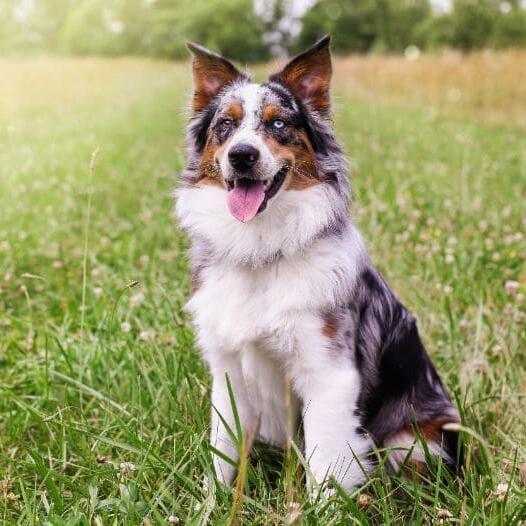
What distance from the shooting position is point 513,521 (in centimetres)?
200

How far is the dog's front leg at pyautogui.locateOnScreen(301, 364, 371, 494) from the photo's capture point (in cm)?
244

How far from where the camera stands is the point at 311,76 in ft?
9.28

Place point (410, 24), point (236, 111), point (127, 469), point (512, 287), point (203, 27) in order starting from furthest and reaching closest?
1. point (410, 24)
2. point (203, 27)
3. point (512, 287)
4. point (236, 111)
5. point (127, 469)

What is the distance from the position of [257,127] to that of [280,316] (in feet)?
2.78

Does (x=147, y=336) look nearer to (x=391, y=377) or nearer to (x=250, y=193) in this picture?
(x=250, y=193)

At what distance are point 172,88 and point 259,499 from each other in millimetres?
15576

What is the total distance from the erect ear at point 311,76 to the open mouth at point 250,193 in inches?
16.4

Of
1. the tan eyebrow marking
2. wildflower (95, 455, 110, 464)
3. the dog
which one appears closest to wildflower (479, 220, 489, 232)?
the dog

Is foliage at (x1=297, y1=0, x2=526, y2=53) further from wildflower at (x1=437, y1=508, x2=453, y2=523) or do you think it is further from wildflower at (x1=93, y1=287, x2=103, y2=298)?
wildflower at (x1=437, y1=508, x2=453, y2=523)

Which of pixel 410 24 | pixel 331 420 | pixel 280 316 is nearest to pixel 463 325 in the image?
pixel 331 420

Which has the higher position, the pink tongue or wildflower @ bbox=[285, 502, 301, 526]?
the pink tongue

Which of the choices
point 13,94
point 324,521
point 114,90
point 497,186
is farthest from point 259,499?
point 114,90

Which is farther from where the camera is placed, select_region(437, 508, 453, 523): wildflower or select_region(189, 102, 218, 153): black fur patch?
select_region(189, 102, 218, 153): black fur patch

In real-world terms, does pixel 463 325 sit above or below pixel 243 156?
below
